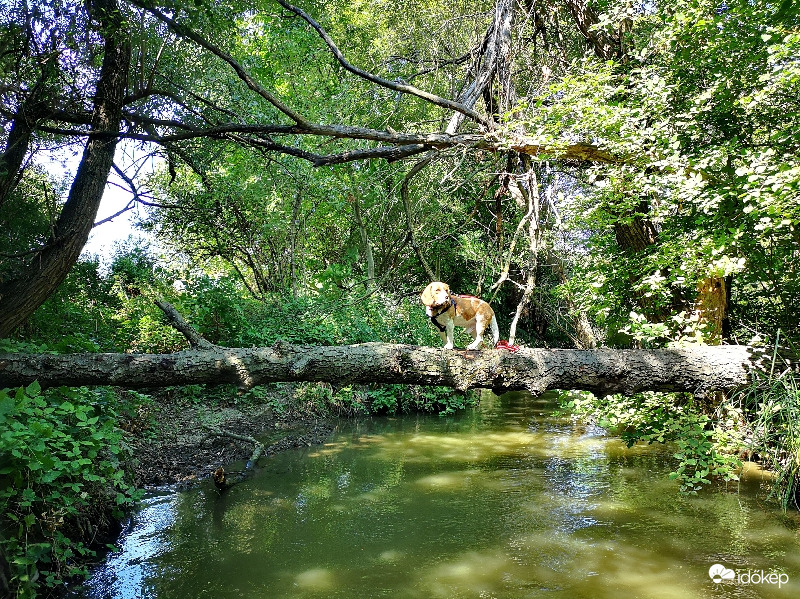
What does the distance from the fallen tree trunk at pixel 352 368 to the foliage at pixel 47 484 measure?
30 cm

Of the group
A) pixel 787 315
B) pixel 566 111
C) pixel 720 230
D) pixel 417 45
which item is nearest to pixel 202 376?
pixel 566 111

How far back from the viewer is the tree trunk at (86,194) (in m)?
5.51

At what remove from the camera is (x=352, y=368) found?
4289 millimetres

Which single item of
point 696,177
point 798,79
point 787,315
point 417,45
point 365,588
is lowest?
point 365,588

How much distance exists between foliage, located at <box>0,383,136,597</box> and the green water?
453 mm

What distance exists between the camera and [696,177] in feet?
17.3

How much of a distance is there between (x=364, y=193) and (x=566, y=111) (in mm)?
6706

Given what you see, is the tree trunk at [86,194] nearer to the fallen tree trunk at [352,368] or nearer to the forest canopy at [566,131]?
the forest canopy at [566,131]

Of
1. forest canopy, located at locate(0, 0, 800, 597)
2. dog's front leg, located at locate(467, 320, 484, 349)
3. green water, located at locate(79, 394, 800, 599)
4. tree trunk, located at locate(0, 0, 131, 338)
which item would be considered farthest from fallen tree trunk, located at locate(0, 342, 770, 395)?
green water, located at locate(79, 394, 800, 599)

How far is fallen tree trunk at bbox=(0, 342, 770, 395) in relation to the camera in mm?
4238

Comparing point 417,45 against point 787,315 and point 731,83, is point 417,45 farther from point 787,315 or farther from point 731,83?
point 787,315

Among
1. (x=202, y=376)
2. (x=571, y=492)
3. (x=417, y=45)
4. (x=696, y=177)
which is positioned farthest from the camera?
(x=417, y=45)

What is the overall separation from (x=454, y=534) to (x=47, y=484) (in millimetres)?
3553

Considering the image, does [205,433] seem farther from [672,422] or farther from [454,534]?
[672,422]
